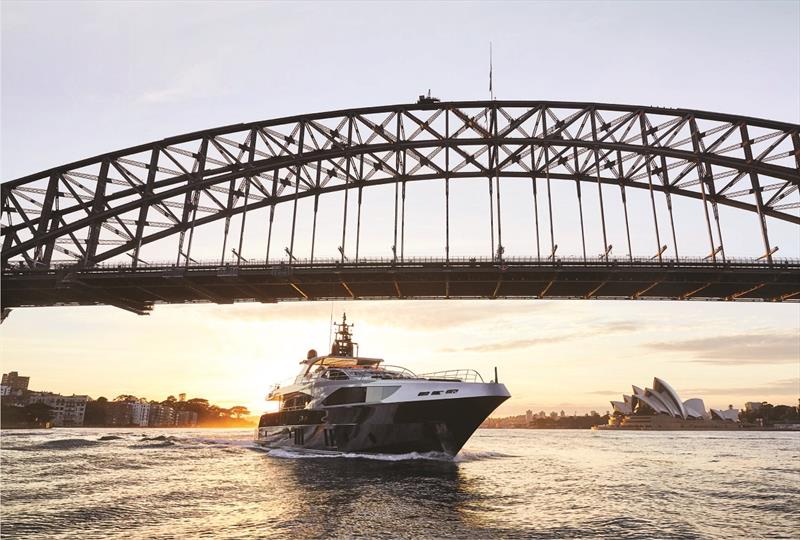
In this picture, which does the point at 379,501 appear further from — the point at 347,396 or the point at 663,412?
the point at 663,412

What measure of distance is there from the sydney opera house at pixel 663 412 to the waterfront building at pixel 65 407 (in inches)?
7148

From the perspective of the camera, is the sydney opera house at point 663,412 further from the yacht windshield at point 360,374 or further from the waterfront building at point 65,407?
the waterfront building at point 65,407

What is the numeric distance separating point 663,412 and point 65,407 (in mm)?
192279

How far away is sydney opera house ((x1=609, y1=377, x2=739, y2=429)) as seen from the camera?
143000mm

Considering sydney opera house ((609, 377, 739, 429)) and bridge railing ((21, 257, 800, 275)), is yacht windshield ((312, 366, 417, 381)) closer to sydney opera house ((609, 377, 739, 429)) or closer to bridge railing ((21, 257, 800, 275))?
bridge railing ((21, 257, 800, 275))

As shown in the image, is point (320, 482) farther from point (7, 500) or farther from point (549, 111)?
point (549, 111)

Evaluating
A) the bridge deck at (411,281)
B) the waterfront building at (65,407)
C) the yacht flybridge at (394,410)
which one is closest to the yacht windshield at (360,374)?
the yacht flybridge at (394,410)

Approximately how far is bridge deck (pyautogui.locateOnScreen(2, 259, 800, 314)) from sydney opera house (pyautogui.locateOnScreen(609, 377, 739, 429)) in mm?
104493

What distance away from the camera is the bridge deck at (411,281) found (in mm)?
41625

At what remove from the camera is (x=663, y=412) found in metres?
152

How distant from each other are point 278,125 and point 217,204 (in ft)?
28.7

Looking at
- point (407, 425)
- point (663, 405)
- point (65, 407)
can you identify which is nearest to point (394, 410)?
point (407, 425)

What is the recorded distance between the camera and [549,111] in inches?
1805

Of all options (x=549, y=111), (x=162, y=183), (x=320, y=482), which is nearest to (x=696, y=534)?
(x=320, y=482)
